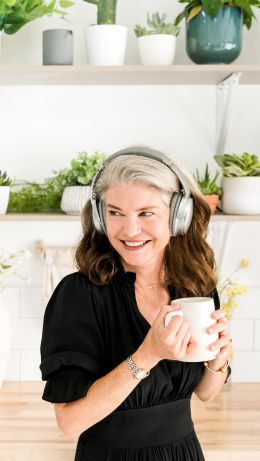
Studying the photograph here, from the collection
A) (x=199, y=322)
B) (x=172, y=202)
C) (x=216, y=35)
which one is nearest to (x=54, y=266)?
(x=216, y=35)

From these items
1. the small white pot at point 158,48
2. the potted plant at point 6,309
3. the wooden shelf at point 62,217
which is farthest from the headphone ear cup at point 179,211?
the potted plant at point 6,309

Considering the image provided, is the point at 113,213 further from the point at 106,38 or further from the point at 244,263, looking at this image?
the point at 244,263

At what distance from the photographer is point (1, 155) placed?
8.34 feet

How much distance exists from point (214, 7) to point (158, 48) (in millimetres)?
211

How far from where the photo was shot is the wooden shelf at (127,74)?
2.22m

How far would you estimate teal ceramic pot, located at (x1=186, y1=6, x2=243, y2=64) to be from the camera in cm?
223

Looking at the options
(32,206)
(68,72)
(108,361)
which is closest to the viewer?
(108,361)

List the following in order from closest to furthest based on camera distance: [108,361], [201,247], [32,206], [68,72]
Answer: [108,361]
[201,247]
[68,72]
[32,206]

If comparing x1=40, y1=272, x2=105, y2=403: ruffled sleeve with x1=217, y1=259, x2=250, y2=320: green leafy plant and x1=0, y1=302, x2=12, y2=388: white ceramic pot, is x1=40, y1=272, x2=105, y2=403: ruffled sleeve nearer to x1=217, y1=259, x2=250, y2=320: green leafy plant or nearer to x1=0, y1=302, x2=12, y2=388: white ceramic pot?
x1=0, y1=302, x2=12, y2=388: white ceramic pot

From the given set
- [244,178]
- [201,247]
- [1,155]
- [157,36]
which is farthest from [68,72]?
[201,247]

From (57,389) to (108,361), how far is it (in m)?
0.14

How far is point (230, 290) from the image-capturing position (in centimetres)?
251

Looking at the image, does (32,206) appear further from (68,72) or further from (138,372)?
(138,372)

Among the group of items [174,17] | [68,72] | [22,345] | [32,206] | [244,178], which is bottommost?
[22,345]
